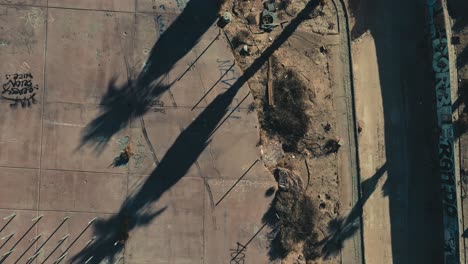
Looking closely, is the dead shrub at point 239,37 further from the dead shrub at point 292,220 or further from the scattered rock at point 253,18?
the dead shrub at point 292,220

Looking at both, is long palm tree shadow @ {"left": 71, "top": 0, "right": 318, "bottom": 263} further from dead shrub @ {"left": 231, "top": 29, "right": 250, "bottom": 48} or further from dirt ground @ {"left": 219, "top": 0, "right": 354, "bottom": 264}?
dead shrub @ {"left": 231, "top": 29, "right": 250, "bottom": 48}

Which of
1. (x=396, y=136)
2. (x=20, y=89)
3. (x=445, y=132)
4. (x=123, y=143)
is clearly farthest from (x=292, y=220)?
(x=20, y=89)

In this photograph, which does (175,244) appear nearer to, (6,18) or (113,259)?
(113,259)

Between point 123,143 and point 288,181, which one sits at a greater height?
point 123,143

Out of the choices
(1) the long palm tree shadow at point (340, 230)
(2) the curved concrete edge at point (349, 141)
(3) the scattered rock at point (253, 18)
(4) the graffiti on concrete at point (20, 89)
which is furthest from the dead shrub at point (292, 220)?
(4) the graffiti on concrete at point (20, 89)

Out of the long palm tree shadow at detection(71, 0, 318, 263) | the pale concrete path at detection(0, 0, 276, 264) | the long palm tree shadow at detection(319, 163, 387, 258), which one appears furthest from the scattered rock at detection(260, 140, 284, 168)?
the long palm tree shadow at detection(319, 163, 387, 258)

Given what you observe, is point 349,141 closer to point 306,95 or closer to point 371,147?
point 371,147
